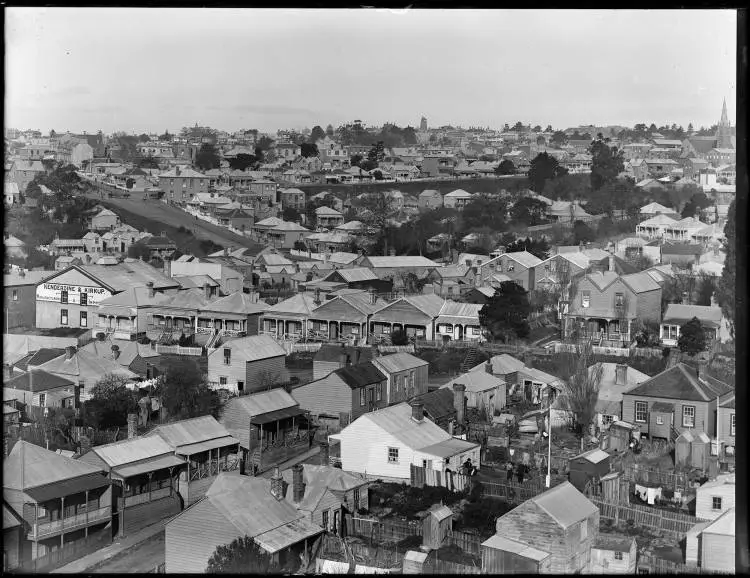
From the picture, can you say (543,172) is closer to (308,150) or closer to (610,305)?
(308,150)

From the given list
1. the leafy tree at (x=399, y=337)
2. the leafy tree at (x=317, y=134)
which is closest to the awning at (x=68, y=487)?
the leafy tree at (x=399, y=337)

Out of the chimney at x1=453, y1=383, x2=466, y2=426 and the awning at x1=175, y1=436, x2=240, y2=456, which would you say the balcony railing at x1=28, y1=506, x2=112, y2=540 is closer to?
the awning at x1=175, y1=436, x2=240, y2=456

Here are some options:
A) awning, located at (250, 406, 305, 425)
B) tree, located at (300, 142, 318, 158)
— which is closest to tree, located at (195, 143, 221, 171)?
tree, located at (300, 142, 318, 158)

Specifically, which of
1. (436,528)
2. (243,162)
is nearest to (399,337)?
(436,528)

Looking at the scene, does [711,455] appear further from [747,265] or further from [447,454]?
[747,265]

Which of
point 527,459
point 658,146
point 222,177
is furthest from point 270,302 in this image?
point 658,146
